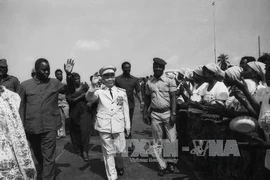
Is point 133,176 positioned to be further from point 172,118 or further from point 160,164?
point 172,118

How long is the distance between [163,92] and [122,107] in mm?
911

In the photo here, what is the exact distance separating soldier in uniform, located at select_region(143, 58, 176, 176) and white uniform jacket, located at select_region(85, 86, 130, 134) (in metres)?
0.68

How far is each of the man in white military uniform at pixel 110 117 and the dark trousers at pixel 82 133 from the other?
1490 millimetres

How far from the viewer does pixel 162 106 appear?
214 inches

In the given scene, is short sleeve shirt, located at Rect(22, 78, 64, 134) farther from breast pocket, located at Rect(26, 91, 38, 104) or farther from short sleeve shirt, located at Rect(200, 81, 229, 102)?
short sleeve shirt, located at Rect(200, 81, 229, 102)

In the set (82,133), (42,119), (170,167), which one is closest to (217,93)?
(170,167)

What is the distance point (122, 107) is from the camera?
210 inches

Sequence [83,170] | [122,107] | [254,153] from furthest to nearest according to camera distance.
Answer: [83,170]
[122,107]
[254,153]

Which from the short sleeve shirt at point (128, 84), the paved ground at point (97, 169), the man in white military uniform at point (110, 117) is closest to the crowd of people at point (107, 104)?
the man in white military uniform at point (110, 117)

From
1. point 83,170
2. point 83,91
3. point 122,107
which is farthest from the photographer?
point 83,91

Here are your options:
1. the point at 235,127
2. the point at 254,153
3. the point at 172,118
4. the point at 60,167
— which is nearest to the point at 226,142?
the point at 254,153

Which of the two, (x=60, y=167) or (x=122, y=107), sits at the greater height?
(x=122, y=107)

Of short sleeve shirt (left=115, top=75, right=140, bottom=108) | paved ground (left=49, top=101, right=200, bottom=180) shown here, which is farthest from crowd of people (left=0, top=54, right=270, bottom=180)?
short sleeve shirt (left=115, top=75, right=140, bottom=108)

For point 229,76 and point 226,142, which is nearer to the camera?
point 229,76
